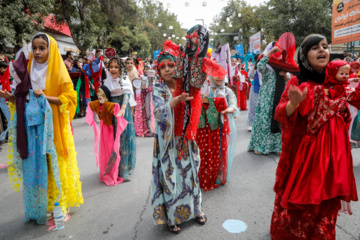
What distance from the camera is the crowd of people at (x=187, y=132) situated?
6.23ft

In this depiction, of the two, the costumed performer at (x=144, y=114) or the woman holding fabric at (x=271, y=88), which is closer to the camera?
the woman holding fabric at (x=271, y=88)

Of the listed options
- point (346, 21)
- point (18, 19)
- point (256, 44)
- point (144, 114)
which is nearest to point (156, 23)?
point (256, 44)

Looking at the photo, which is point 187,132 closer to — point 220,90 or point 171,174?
point 171,174

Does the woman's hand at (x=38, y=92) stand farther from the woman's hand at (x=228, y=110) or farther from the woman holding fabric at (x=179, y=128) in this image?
the woman's hand at (x=228, y=110)

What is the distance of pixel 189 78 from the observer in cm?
222

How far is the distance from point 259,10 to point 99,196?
28.5 m

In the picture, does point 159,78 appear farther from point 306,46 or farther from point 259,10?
point 259,10

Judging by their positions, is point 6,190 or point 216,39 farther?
point 216,39

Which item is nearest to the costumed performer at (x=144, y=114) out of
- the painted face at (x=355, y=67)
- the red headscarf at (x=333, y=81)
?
the painted face at (x=355, y=67)

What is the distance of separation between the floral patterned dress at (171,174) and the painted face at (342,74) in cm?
142

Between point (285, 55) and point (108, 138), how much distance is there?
3.28 meters

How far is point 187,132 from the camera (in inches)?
92.1

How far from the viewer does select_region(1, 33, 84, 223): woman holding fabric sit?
2562 mm

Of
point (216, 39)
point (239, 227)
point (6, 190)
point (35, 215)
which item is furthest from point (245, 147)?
point (216, 39)
